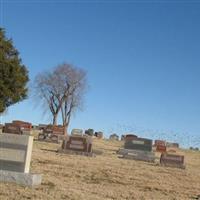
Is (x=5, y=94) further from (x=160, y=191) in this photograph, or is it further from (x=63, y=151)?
(x=160, y=191)

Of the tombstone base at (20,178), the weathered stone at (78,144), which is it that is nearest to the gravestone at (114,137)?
the weathered stone at (78,144)

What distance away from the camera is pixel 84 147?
96.7ft

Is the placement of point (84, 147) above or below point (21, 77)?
below

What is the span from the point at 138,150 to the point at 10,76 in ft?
44.4

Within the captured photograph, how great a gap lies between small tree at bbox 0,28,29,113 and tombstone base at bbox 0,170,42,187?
29113 mm

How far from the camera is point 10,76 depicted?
4219cm

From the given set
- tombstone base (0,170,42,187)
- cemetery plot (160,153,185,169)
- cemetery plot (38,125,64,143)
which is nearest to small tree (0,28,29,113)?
cemetery plot (38,125,64,143)

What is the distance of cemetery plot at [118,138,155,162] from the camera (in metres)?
32.0

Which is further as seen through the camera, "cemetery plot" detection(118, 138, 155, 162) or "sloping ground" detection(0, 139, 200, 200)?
"cemetery plot" detection(118, 138, 155, 162)

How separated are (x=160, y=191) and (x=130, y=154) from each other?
17.7 metres

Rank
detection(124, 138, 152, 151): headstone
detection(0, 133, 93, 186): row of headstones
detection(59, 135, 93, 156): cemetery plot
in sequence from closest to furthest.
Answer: detection(0, 133, 93, 186): row of headstones
detection(59, 135, 93, 156): cemetery plot
detection(124, 138, 152, 151): headstone

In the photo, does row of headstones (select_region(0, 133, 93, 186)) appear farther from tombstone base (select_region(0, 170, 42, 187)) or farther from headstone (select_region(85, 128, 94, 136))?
headstone (select_region(85, 128, 94, 136))

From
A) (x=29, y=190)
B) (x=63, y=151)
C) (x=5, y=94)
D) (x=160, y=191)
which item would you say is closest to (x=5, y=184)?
(x=29, y=190)

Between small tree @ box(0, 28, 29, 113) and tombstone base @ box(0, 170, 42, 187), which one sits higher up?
small tree @ box(0, 28, 29, 113)
